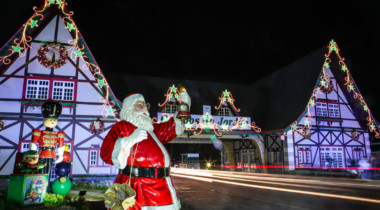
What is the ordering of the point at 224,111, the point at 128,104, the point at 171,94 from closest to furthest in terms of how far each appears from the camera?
1. the point at 128,104
2. the point at 171,94
3. the point at 224,111

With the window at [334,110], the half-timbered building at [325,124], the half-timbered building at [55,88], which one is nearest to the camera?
the half-timbered building at [55,88]

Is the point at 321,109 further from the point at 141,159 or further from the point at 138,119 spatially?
the point at 141,159

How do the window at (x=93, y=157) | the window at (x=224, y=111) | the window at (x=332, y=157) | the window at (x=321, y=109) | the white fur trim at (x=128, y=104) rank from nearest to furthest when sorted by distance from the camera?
1. the white fur trim at (x=128, y=104)
2. the window at (x=93, y=157)
3. the window at (x=332, y=157)
4. the window at (x=224, y=111)
5. the window at (x=321, y=109)

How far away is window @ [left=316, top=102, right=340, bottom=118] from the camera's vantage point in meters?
19.8

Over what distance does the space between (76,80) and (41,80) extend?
1547 millimetres

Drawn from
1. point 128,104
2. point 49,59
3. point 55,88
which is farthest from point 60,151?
point 49,59

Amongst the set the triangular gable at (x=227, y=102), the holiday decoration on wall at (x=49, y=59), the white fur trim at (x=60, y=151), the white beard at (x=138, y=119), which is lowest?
the white fur trim at (x=60, y=151)

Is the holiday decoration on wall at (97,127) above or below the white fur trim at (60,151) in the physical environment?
above

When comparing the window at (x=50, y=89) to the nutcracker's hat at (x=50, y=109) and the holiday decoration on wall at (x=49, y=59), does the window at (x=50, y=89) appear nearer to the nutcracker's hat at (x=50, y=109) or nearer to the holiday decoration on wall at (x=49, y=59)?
the holiday decoration on wall at (x=49, y=59)

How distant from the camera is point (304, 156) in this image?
18.8 m

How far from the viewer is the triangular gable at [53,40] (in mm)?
11867

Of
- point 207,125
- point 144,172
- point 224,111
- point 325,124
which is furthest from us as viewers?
point 325,124

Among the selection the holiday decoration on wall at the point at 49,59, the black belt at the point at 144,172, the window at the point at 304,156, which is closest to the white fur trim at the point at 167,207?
the black belt at the point at 144,172

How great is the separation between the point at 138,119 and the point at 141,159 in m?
0.60
